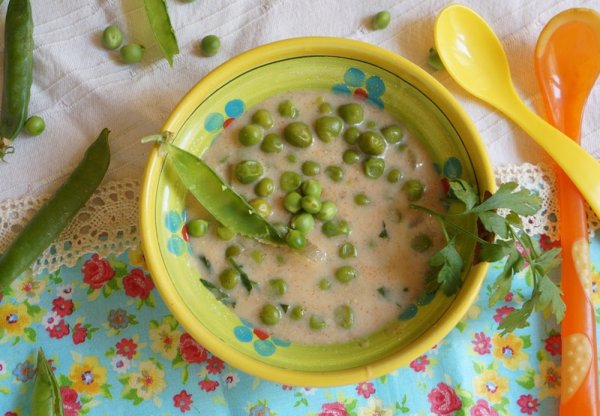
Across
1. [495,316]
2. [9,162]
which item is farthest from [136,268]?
[495,316]

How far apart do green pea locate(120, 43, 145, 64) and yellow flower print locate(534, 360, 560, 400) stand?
150 centimetres

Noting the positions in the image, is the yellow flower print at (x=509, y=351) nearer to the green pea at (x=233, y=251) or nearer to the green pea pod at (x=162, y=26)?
the green pea at (x=233, y=251)

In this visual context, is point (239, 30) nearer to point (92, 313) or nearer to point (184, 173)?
point (184, 173)

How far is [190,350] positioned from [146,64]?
2.83 feet

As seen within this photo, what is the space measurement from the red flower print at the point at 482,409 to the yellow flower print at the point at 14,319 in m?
1.33

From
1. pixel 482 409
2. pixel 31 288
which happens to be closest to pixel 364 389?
pixel 482 409

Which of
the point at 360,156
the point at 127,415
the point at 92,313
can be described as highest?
the point at 360,156

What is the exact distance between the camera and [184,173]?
5.81ft

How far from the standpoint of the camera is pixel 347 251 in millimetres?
1830

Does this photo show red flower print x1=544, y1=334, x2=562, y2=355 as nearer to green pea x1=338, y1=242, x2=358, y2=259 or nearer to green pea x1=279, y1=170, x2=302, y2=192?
green pea x1=338, y1=242, x2=358, y2=259

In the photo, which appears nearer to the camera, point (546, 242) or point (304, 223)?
point (304, 223)

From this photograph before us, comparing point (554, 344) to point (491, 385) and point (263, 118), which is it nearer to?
point (491, 385)

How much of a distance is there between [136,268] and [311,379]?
64cm

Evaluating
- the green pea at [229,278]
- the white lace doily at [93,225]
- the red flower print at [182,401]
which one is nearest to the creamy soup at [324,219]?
the green pea at [229,278]
